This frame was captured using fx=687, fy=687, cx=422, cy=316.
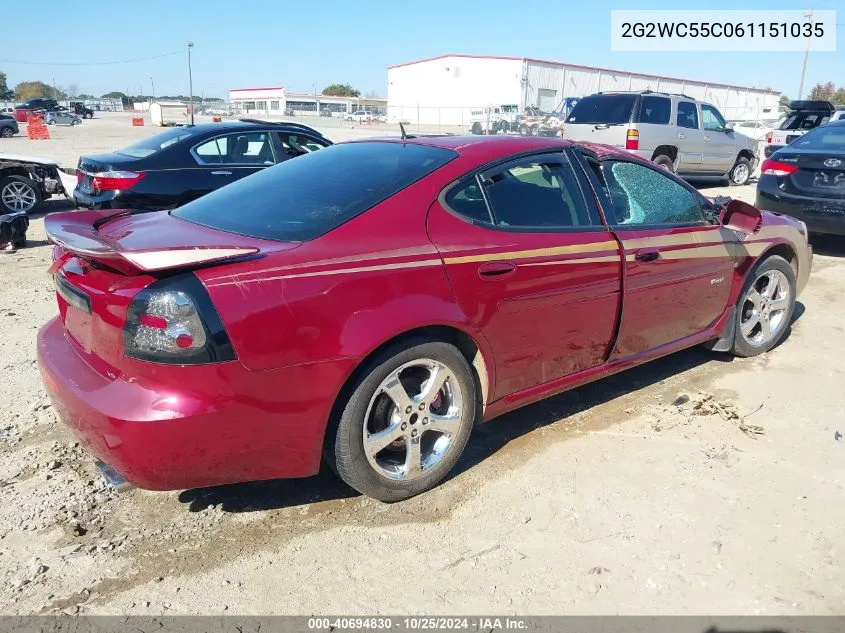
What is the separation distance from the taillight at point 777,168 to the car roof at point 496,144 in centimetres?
525

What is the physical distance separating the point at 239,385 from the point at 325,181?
4.03 feet

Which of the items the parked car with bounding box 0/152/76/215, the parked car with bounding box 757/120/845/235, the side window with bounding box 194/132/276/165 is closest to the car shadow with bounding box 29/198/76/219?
the parked car with bounding box 0/152/76/215

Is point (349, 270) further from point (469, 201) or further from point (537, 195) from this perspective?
point (537, 195)

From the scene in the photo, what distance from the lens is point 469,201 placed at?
3.18 meters

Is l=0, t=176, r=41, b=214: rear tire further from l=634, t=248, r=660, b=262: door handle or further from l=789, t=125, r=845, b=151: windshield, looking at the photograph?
l=789, t=125, r=845, b=151: windshield

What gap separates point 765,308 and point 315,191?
3401mm

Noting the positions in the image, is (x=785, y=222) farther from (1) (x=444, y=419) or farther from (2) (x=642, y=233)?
(1) (x=444, y=419)

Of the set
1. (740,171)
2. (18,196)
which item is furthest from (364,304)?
(740,171)

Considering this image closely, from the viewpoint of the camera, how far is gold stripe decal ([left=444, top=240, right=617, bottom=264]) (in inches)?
118

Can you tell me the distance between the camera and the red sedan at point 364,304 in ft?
8.06

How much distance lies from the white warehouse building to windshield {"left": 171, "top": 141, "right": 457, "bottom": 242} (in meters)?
51.9

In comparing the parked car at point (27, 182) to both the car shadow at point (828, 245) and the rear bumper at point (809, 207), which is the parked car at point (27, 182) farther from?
the car shadow at point (828, 245)

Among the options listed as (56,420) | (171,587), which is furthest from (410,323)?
(56,420)

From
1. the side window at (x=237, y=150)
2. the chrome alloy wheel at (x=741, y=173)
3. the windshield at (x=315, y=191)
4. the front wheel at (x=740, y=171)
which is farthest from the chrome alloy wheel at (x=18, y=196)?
the chrome alloy wheel at (x=741, y=173)
